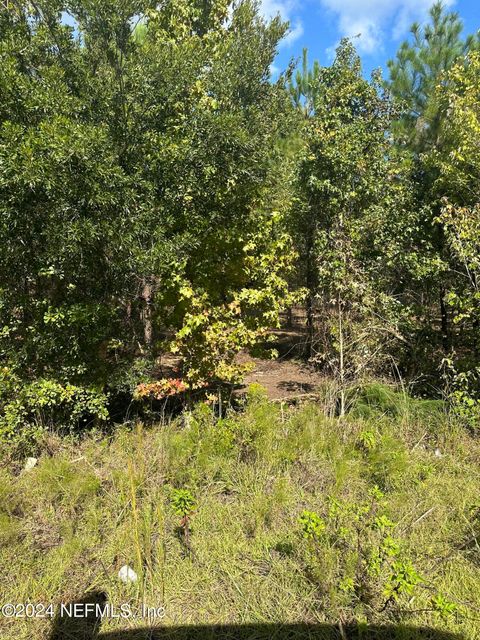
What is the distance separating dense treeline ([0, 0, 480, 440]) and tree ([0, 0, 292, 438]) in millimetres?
21

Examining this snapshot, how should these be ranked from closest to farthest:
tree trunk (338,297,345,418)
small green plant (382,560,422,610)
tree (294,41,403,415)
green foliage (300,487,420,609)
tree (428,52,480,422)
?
small green plant (382,560,422,610) → green foliage (300,487,420,609) → tree (428,52,480,422) → tree trunk (338,297,345,418) → tree (294,41,403,415)

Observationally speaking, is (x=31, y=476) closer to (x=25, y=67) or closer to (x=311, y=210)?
(x=25, y=67)

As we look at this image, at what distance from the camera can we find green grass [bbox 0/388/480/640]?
2.38 m

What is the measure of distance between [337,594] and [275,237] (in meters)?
3.95

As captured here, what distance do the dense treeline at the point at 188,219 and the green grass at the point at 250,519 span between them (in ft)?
2.29

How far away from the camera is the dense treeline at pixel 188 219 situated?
12.7ft

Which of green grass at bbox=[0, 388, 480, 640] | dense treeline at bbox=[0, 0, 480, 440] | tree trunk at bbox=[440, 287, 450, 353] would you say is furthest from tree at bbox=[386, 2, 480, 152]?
green grass at bbox=[0, 388, 480, 640]

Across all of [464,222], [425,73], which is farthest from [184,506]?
[425,73]

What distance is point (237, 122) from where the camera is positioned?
176 inches

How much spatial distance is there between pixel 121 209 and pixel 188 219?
842 mm

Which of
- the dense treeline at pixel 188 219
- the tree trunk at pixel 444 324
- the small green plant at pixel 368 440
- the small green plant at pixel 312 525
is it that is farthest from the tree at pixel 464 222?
the small green plant at pixel 312 525

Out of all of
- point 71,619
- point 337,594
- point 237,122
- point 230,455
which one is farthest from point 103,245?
point 337,594

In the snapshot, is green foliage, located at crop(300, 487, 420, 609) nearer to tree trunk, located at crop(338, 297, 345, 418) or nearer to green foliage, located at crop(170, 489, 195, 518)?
green foliage, located at crop(170, 489, 195, 518)

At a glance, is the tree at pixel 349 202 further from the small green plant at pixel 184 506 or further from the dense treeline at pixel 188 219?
the small green plant at pixel 184 506
